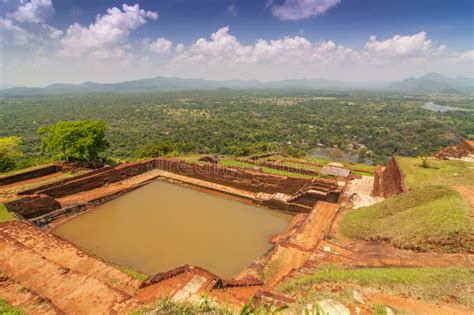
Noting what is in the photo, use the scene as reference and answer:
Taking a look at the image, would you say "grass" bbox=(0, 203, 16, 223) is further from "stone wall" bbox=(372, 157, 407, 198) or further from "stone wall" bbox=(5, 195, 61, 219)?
"stone wall" bbox=(372, 157, 407, 198)

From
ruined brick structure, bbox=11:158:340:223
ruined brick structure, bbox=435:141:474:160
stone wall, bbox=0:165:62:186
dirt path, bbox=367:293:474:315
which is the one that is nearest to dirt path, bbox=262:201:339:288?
ruined brick structure, bbox=11:158:340:223

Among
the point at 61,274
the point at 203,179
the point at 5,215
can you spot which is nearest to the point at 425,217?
the point at 61,274

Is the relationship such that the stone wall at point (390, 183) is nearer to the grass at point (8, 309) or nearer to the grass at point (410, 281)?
the grass at point (410, 281)

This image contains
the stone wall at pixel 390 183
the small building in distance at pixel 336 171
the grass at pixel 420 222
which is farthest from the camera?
the small building in distance at pixel 336 171

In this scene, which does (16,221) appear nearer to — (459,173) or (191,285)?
(191,285)

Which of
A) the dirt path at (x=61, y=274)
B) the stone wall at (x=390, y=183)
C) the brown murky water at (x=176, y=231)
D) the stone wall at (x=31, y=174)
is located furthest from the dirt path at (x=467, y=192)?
the stone wall at (x=31, y=174)

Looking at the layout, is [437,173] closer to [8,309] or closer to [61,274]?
[61,274]
